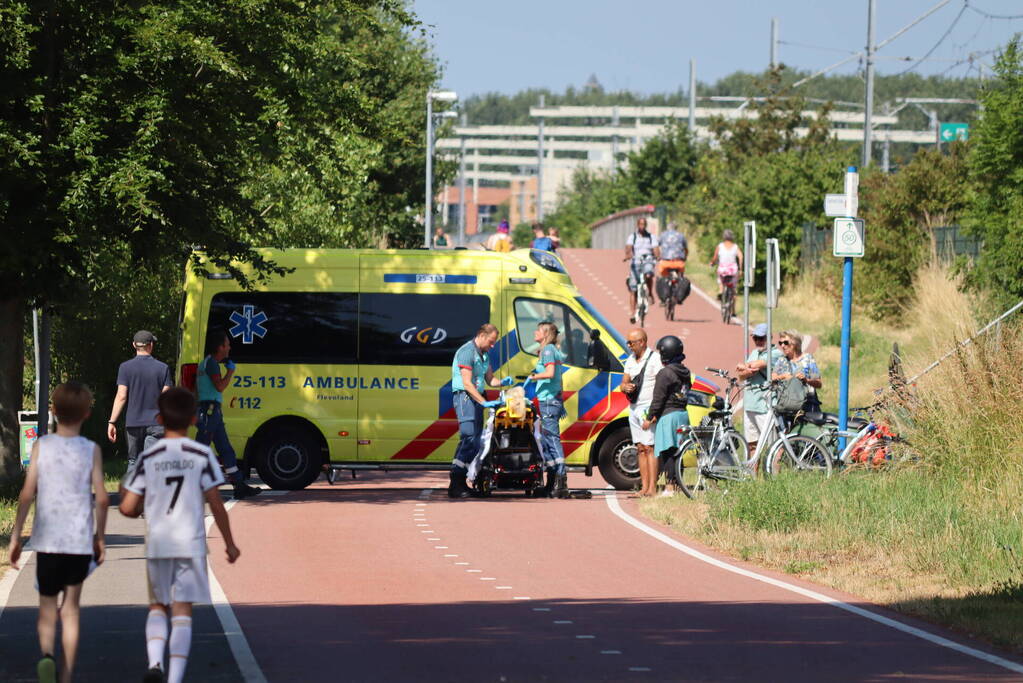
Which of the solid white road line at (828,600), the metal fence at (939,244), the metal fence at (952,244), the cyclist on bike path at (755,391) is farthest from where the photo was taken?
the metal fence at (952,244)

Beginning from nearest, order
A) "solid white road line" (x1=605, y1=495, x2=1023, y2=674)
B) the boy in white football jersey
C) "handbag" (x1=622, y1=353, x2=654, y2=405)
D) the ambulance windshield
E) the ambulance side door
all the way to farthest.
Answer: the boy in white football jersey < "solid white road line" (x1=605, y1=495, x2=1023, y2=674) < "handbag" (x1=622, y1=353, x2=654, y2=405) < the ambulance side door < the ambulance windshield

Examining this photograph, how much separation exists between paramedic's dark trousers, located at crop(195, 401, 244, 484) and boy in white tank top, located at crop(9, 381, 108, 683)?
31.4 ft

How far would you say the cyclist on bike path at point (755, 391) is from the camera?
18061mm

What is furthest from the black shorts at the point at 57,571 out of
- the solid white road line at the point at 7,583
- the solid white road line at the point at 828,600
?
the solid white road line at the point at 828,600

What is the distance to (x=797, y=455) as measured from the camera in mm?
16812

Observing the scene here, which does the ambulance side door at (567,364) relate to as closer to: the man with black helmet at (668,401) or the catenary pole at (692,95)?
the man with black helmet at (668,401)

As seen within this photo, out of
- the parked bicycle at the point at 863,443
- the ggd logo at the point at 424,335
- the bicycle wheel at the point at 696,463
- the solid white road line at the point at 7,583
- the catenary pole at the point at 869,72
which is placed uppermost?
the catenary pole at the point at 869,72

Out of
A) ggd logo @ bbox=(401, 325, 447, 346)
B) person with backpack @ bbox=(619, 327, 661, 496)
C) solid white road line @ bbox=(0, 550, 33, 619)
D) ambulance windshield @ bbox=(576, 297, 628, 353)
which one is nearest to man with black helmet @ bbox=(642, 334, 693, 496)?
person with backpack @ bbox=(619, 327, 661, 496)

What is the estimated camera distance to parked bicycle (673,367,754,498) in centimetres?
1672

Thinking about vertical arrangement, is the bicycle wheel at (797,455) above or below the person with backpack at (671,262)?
below

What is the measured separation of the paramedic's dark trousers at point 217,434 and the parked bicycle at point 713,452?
4614mm

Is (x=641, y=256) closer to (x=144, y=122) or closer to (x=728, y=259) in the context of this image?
(x=728, y=259)

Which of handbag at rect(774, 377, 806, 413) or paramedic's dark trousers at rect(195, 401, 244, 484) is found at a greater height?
handbag at rect(774, 377, 806, 413)

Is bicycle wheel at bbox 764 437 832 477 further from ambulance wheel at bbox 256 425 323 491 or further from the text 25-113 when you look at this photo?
the text 25-113
